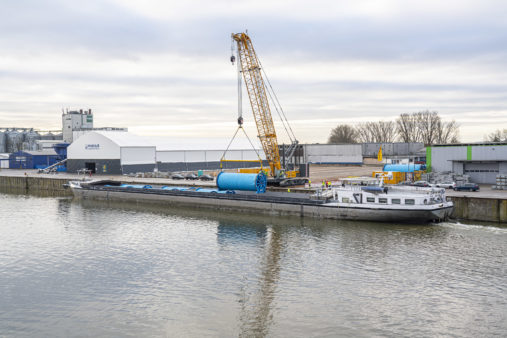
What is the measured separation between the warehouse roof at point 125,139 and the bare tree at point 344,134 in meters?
105

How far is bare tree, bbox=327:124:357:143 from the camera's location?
174m

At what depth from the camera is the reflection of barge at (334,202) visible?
37094 mm

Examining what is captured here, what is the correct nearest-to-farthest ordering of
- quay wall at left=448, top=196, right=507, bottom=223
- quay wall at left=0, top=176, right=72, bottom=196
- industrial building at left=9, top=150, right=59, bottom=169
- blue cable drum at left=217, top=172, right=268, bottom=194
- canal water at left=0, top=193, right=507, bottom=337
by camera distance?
canal water at left=0, top=193, right=507, bottom=337 → quay wall at left=448, top=196, right=507, bottom=223 → blue cable drum at left=217, top=172, right=268, bottom=194 → quay wall at left=0, top=176, right=72, bottom=196 → industrial building at left=9, top=150, right=59, bottom=169

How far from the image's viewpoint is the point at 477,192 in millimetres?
44719

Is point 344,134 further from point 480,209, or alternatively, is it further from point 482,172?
point 480,209

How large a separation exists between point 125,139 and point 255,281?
219 ft

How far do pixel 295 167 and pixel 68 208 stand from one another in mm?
38360

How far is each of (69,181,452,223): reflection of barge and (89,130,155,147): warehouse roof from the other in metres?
25.7

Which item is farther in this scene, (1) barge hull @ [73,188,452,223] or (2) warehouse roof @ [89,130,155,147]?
(2) warehouse roof @ [89,130,155,147]

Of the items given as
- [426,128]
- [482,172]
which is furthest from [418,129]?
[482,172]

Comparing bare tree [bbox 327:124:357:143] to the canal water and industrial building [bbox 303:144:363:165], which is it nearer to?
industrial building [bbox 303:144:363:165]

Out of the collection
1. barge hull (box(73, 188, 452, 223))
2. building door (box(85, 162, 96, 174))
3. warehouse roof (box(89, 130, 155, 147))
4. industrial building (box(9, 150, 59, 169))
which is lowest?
barge hull (box(73, 188, 452, 223))

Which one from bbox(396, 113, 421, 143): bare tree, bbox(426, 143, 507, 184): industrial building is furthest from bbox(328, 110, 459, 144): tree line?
bbox(426, 143, 507, 184): industrial building

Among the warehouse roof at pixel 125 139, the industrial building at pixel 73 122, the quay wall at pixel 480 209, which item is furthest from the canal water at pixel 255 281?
the industrial building at pixel 73 122
